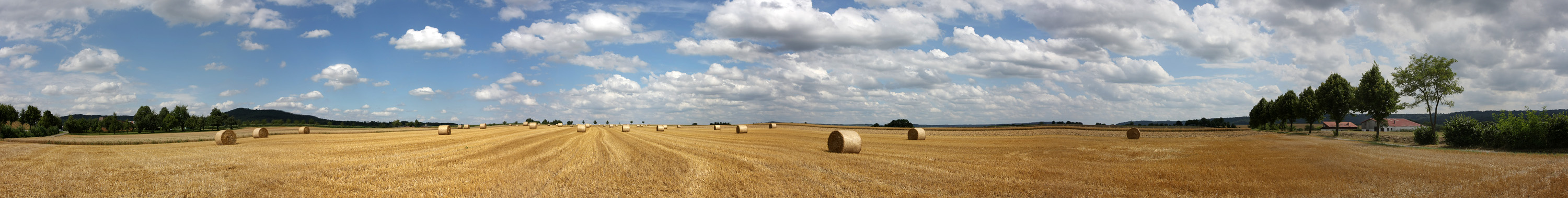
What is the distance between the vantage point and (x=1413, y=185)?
379 inches

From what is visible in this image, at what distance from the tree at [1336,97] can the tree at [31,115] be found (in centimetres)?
11693

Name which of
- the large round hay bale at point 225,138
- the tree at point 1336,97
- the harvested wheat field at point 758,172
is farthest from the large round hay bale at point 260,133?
the tree at point 1336,97

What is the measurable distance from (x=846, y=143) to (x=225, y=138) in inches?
997

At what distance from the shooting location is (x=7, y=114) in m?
57.2

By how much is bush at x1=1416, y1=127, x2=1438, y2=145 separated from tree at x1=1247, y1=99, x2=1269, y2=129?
5025cm

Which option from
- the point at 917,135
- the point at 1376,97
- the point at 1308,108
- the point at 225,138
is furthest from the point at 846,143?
the point at 1308,108

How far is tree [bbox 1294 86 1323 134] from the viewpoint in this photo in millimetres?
55812

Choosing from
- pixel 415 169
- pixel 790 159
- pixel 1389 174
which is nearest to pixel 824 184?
pixel 790 159

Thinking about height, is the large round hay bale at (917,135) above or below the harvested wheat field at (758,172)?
above

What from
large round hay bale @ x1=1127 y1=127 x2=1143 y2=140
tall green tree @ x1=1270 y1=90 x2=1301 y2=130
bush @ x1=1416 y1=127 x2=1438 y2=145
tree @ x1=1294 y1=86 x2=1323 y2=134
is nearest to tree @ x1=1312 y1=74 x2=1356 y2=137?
tree @ x1=1294 y1=86 x2=1323 y2=134

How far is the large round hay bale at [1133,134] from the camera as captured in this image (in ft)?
110

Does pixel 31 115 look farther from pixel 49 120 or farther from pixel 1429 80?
pixel 1429 80

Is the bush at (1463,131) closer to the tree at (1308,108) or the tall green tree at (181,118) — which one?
the tree at (1308,108)

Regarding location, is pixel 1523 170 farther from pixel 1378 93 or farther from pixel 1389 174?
pixel 1378 93
